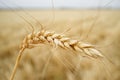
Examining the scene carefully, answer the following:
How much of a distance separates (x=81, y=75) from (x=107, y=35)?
157 cm

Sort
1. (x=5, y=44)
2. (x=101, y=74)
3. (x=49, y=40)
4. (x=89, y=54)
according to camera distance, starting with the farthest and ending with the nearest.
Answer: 1. (x=5, y=44)
2. (x=101, y=74)
3. (x=49, y=40)
4. (x=89, y=54)

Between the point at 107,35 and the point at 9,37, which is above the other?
the point at 9,37

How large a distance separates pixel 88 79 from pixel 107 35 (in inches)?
67.2

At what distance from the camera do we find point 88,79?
197 cm

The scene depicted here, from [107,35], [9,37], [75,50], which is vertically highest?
[75,50]

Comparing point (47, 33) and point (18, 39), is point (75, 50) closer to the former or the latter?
point (47, 33)

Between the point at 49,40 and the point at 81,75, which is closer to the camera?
the point at 49,40

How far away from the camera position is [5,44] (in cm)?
286

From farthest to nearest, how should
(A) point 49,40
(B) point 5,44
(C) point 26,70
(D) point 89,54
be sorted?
1. (B) point 5,44
2. (C) point 26,70
3. (A) point 49,40
4. (D) point 89,54

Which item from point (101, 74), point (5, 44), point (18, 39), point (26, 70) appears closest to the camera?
point (101, 74)

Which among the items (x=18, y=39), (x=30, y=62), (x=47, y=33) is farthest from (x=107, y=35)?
(x=47, y=33)

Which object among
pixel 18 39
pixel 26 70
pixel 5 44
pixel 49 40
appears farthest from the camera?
pixel 18 39

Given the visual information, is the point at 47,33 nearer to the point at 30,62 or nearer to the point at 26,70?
the point at 26,70

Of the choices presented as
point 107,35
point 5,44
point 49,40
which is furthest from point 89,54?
point 107,35
